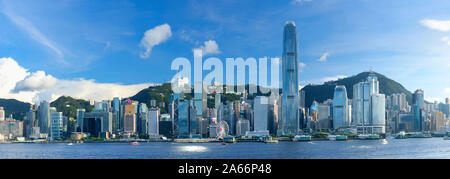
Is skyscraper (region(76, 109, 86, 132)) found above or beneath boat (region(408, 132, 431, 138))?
above

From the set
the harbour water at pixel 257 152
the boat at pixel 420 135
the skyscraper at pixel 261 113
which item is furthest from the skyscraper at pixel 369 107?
the harbour water at pixel 257 152

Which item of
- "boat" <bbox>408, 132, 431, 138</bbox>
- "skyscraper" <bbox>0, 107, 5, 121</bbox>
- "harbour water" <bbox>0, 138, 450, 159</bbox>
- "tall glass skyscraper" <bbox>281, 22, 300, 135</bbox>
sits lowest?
"boat" <bbox>408, 132, 431, 138</bbox>

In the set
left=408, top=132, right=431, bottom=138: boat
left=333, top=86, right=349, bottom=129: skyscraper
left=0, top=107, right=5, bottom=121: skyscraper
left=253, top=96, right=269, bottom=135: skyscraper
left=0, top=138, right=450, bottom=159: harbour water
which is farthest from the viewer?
left=0, top=107, right=5, bottom=121: skyscraper

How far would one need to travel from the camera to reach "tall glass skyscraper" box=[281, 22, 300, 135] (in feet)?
375

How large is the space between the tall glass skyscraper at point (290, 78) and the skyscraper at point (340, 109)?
20.6 m

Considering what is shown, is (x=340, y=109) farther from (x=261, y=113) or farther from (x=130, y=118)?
(x=130, y=118)

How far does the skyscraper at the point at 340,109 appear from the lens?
418ft

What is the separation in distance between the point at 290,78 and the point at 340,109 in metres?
27.1

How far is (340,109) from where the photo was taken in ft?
429

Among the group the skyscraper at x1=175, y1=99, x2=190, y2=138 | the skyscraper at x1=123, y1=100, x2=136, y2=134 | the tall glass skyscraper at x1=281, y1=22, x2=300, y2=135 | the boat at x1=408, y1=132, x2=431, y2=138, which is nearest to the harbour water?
the skyscraper at x1=175, y1=99, x2=190, y2=138

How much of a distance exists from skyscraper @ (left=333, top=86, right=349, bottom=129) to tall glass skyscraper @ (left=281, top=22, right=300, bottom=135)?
67.7ft

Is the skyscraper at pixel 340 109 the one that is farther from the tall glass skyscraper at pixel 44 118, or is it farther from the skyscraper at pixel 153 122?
the tall glass skyscraper at pixel 44 118

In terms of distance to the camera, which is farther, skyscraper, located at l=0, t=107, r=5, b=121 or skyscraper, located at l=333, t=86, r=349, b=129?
skyscraper, located at l=0, t=107, r=5, b=121

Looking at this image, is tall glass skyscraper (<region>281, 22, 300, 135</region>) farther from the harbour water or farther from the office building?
the office building
